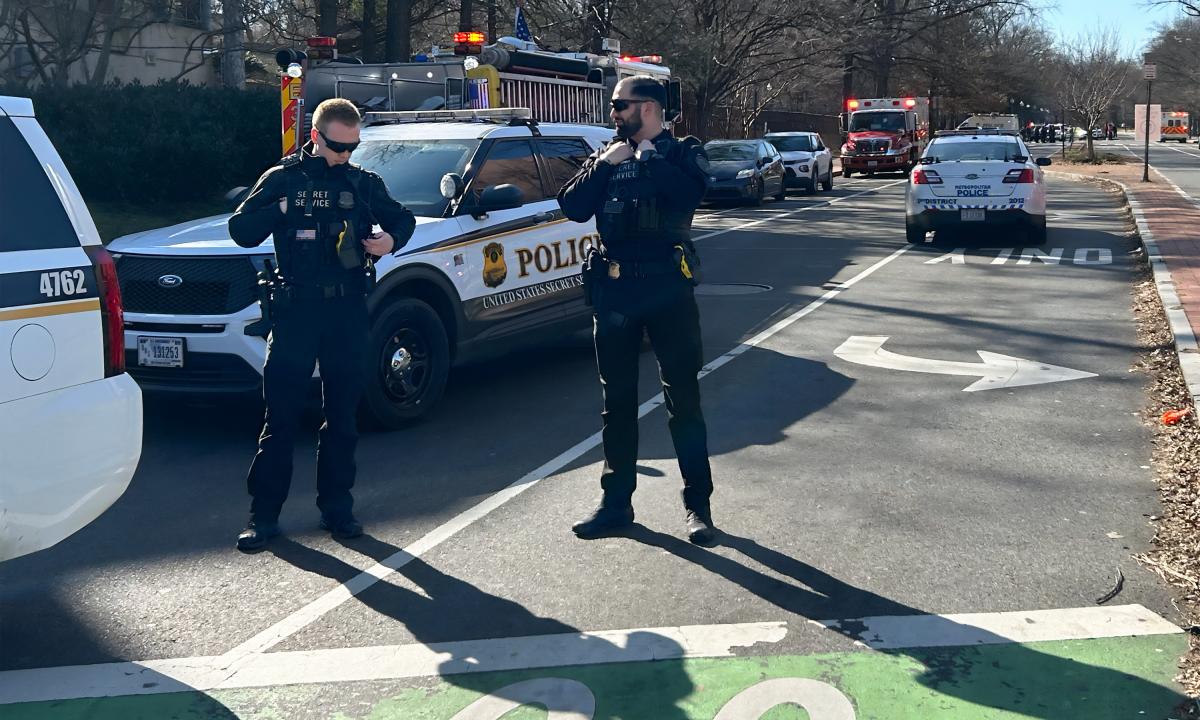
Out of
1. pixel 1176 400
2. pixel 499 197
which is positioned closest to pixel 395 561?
pixel 499 197

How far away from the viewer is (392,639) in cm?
464

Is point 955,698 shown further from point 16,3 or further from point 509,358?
point 16,3

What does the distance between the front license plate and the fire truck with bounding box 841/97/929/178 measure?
130 ft

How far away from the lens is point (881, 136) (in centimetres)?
4462

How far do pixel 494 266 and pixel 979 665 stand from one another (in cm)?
493

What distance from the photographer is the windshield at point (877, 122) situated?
45375mm

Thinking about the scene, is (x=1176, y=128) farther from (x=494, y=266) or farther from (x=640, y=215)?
(x=640, y=215)

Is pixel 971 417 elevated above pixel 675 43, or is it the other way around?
pixel 675 43

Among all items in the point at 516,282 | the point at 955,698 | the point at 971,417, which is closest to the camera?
the point at 955,698

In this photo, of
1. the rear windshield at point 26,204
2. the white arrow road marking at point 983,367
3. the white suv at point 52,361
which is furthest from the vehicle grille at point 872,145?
the rear windshield at point 26,204

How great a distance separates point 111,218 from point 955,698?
1672 cm

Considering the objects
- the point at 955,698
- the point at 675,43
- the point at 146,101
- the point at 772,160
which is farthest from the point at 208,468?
the point at 675,43

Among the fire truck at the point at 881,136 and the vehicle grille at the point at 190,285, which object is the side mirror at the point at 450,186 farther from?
the fire truck at the point at 881,136

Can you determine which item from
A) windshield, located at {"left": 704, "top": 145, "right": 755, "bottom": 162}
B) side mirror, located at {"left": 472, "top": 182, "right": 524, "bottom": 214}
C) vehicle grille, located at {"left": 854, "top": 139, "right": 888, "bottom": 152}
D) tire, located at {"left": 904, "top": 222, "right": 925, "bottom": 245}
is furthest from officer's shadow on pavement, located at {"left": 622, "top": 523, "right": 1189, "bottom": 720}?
vehicle grille, located at {"left": 854, "top": 139, "right": 888, "bottom": 152}
